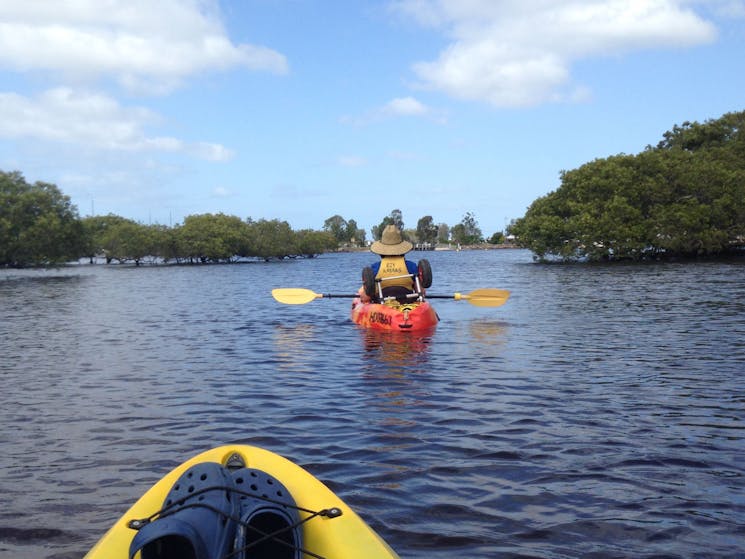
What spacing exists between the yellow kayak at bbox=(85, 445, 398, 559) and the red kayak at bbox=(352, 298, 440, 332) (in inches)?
409

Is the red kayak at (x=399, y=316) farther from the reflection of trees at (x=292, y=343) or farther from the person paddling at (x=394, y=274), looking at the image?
the reflection of trees at (x=292, y=343)

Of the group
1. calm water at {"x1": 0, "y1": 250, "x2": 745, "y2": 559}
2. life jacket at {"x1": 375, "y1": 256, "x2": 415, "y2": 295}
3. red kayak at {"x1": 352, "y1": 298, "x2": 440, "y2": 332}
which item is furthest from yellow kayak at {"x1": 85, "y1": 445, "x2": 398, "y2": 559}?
life jacket at {"x1": 375, "y1": 256, "x2": 415, "y2": 295}

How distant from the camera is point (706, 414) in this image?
7.24 meters

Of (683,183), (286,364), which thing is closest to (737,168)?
(683,183)

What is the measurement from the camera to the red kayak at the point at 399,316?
46.7 ft

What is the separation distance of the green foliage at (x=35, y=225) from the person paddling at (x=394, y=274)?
4734cm

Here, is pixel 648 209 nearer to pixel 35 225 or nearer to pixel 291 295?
pixel 291 295

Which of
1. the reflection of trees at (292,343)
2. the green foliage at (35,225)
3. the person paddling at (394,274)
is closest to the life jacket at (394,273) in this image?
the person paddling at (394,274)

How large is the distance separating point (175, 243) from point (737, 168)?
78.9 m

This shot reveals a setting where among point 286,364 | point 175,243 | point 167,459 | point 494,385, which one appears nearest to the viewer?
point 167,459

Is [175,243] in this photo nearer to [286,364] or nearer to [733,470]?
[286,364]

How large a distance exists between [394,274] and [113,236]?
299ft

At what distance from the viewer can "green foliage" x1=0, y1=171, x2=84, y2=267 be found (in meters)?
53.3

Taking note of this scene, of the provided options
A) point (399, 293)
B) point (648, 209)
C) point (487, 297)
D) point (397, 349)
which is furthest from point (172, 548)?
point (648, 209)
